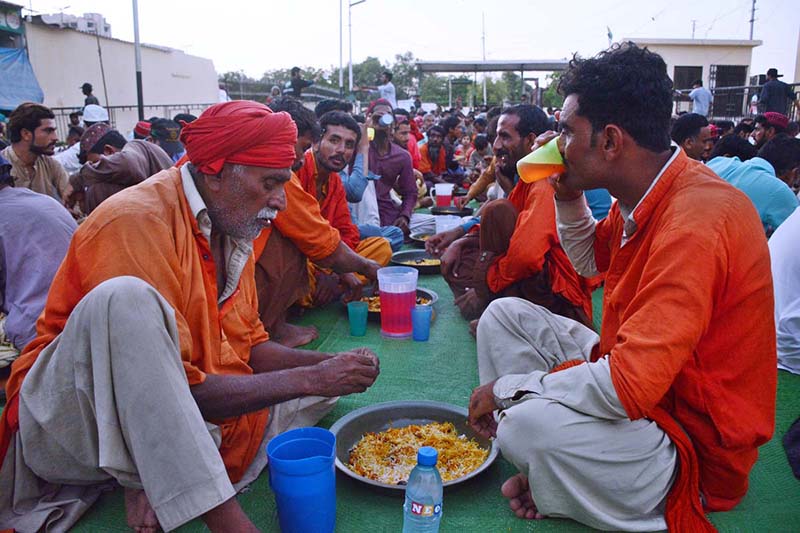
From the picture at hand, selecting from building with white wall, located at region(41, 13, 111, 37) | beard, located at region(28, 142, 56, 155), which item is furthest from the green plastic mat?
building with white wall, located at region(41, 13, 111, 37)

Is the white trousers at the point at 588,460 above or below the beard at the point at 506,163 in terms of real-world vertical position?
below

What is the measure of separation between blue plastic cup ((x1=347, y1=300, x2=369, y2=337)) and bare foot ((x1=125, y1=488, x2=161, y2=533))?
2.14m

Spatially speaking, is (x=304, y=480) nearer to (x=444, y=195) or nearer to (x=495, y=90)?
(x=444, y=195)

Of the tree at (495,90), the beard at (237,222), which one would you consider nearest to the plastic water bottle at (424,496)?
the beard at (237,222)

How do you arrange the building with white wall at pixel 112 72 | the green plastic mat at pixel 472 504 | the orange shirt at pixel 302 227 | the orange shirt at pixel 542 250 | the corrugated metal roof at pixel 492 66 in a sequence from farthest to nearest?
the corrugated metal roof at pixel 492 66 → the building with white wall at pixel 112 72 → the orange shirt at pixel 302 227 → the orange shirt at pixel 542 250 → the green plastic mat at pixel 472 504

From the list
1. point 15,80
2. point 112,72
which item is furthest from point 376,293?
point 112,72

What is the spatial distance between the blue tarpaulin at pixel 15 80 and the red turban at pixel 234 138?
18.5 meters

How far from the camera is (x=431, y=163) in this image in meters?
10.8

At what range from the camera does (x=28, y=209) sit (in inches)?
126

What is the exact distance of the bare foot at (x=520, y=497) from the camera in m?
2.15

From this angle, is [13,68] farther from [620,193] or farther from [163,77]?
[620,193]

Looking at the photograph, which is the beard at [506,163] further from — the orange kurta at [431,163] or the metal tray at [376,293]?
the orange kurta at [431,163]

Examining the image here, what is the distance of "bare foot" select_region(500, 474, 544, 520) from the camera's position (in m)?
2.15

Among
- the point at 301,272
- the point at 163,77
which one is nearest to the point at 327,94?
the point at 163,77
